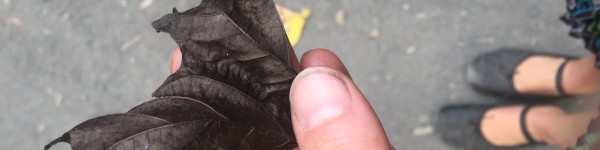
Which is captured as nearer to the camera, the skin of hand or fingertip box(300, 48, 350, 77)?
the skin of hand

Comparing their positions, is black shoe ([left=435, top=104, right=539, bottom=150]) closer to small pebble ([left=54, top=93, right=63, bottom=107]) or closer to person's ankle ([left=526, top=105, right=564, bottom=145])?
person's ankle ([left=526, top=105, right=564, bottom=145])

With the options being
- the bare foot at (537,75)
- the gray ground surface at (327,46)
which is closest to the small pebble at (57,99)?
the gray ground surface at (327,46)

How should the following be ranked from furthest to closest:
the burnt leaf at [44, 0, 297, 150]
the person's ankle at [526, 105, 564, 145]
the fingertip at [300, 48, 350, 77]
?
the person's ankle at [526, 105, 564, 145] < the fingertip at [300, 48, 350, 77] < the burnt leaf at [44, 0, 297, 150]

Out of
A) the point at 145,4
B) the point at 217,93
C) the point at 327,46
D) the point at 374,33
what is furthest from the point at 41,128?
the point at 217,93

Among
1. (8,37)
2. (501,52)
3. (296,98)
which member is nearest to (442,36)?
(501,52)

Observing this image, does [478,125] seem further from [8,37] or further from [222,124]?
[8,37]

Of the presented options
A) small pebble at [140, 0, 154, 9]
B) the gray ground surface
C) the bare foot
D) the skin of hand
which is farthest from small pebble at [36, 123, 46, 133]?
the bare foot

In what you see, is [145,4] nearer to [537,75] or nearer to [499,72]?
[499,72]
